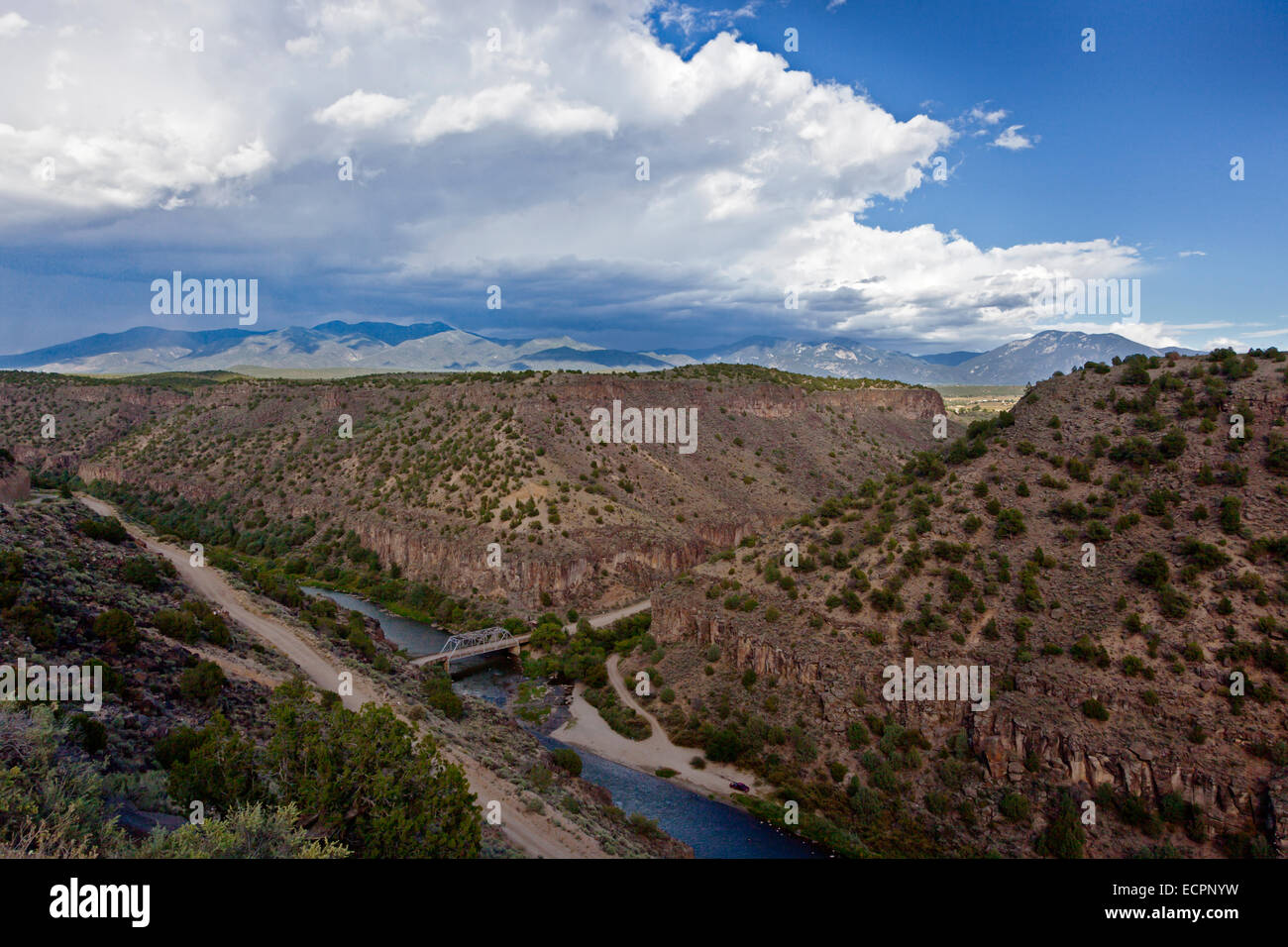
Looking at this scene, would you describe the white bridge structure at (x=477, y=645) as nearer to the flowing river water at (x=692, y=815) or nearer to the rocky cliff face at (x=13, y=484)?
the flowing river water at (x=692, y=815)

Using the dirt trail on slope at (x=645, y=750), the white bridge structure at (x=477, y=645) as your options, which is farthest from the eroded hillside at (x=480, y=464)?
the dirt trail on slope at (x=645, y=750)

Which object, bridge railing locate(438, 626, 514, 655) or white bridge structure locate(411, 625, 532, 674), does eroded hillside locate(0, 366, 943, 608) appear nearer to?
bridge railing locate(438, 626, 514, 655)

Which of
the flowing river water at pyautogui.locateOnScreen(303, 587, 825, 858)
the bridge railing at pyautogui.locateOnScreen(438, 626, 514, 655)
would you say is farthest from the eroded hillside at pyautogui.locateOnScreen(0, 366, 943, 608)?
the flowing river water at pyautogui.locateOnScreen(303, 587, 825, 858)

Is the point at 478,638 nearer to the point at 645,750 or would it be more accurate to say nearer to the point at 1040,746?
the point at 645,750
